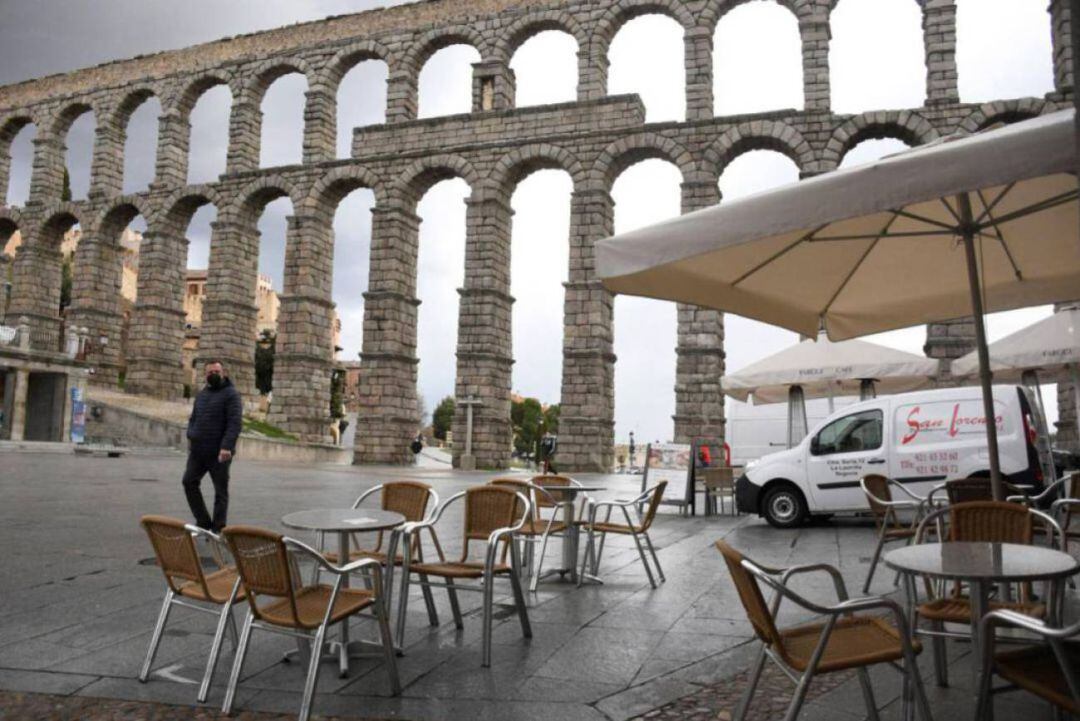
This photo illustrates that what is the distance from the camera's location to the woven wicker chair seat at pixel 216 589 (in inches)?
141

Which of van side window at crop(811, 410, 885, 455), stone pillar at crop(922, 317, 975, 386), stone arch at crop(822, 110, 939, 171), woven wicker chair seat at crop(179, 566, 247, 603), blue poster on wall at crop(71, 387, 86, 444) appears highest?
stone arch at crop(822, 110, 939, 171)

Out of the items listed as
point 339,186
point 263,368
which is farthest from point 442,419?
point 339,186

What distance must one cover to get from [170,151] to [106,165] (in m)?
3.13

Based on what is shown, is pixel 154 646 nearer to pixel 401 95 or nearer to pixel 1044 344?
pixel 1044 344

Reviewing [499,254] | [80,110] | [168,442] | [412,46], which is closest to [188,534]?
[499,254]

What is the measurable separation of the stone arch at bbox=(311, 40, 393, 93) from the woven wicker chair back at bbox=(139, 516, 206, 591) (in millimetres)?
25568

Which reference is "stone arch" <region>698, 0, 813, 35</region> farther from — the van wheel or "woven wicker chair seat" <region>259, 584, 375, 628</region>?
"woven wicker chair seat" <region>259, 584, 375, 628</region>

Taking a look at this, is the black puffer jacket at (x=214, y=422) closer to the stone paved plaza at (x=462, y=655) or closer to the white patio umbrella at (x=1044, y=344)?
the stone paved plaza at (x=462, y=655)

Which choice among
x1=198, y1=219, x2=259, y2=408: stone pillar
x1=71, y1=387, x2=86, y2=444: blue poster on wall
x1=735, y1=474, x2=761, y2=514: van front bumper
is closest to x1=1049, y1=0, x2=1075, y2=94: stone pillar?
x1=735, y1=474, x2=761, y2=514: van front bumper

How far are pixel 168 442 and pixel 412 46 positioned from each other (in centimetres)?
1489

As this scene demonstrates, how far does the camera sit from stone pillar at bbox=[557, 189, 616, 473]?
838 inches

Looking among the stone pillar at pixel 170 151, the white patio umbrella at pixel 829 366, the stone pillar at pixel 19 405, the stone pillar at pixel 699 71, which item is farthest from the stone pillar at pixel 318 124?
the white patio umbrella at pixel 829 366

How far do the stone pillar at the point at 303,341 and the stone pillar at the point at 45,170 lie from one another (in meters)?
13.0

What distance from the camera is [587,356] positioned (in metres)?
21.7
